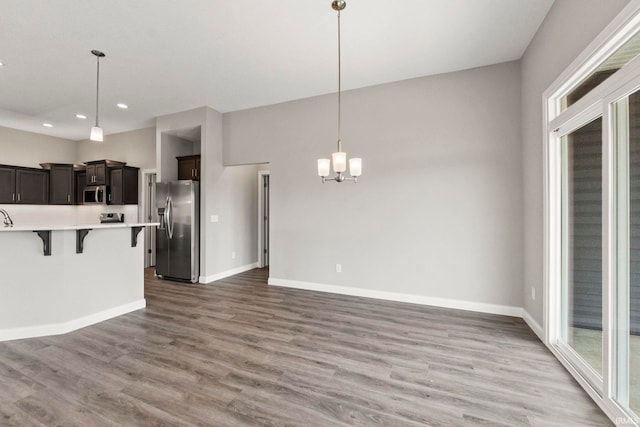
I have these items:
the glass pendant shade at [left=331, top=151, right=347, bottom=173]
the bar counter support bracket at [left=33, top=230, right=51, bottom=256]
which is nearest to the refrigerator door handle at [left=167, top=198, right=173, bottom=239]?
the bar counter support bracket at [left=33, top=230, right=51, bottom=256]

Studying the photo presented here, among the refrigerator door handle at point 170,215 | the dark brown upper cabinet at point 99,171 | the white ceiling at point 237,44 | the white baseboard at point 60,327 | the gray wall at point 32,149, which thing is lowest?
the white baseboard at point 60,327

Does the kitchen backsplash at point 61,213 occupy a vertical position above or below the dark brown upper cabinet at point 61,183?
below

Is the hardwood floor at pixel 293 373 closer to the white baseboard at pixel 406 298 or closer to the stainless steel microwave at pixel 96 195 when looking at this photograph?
the white baseboard at pixel 406 298

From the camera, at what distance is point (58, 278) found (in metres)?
2.87

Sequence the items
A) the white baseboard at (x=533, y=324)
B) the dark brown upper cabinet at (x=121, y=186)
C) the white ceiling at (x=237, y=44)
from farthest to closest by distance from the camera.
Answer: the dark brown upper cabinet at (x=121, y=186), the white baseboard at (x=533, y=324), the white ceiling at (x=237, y=44)

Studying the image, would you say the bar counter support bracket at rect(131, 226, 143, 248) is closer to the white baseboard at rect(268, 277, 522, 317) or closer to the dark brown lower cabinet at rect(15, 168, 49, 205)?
the white baseboard at rect(268, 277, 522, 317)

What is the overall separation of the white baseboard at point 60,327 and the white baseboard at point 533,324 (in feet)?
15.4

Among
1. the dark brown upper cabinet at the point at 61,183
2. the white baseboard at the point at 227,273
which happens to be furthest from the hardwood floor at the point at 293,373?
the dark brown upper cabinet at the point at 61,183

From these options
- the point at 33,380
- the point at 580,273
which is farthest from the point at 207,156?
the point at 580,273

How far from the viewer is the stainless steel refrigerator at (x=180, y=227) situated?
15.8 feet

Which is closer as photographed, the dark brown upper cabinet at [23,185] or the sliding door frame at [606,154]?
the sliding door frame at [606,154]

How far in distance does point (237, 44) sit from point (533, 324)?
4394mm

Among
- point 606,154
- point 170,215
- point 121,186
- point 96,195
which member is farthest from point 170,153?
point 606,154

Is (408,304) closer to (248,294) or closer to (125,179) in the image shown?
(248,294)
